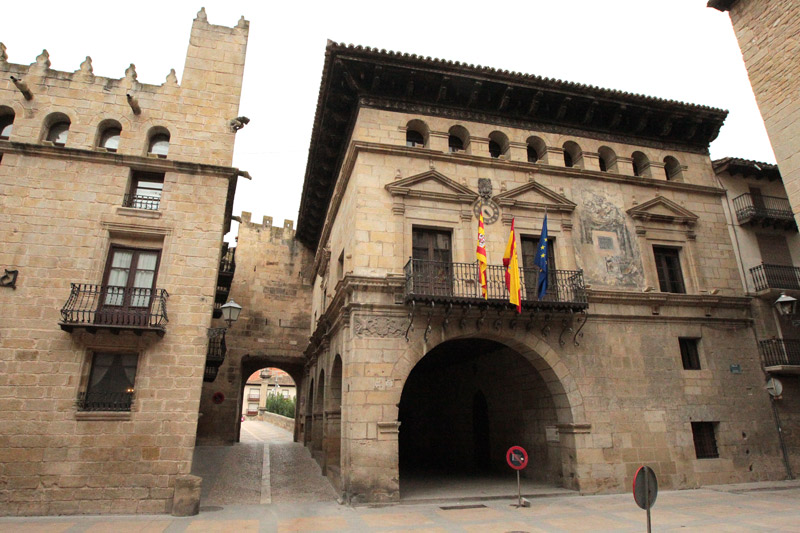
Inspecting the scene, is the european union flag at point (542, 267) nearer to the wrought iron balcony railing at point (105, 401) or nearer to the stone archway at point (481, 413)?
the stone archway at point (481, 413)

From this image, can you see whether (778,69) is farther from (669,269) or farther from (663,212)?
(669,269)

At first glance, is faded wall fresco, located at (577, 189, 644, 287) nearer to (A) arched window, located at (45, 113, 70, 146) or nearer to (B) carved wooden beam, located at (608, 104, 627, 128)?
(B) carved wooden beam, located at (608, 104, 627, 128)

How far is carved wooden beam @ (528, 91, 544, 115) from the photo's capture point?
14.6 metres

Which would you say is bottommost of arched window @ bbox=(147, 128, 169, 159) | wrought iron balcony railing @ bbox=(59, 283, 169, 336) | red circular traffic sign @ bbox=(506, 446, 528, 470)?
red circular traffic sign @ bbox=(506, 446, 528, 470)

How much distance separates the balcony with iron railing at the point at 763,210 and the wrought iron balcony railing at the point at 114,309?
18.6 meters

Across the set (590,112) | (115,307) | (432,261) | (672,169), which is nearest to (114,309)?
(115,307)

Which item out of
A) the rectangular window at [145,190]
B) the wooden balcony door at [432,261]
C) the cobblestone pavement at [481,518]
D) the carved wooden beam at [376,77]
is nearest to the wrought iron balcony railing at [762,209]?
the cobblestone pavement at [481,518]

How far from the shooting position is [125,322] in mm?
10539

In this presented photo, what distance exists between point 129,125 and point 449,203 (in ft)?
29.8

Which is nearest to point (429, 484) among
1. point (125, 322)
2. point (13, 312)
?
point (125, 322)

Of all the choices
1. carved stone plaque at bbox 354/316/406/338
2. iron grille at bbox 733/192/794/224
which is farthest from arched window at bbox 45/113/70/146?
iron grille at bbox 733/192/794/224

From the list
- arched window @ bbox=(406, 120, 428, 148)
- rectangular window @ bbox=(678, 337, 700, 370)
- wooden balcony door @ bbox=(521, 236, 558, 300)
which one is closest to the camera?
wooden balcony door @ bbox=(521, 236, 558, 300)

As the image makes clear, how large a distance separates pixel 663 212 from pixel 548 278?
5.56 m

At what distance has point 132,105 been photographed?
39.4 ft
